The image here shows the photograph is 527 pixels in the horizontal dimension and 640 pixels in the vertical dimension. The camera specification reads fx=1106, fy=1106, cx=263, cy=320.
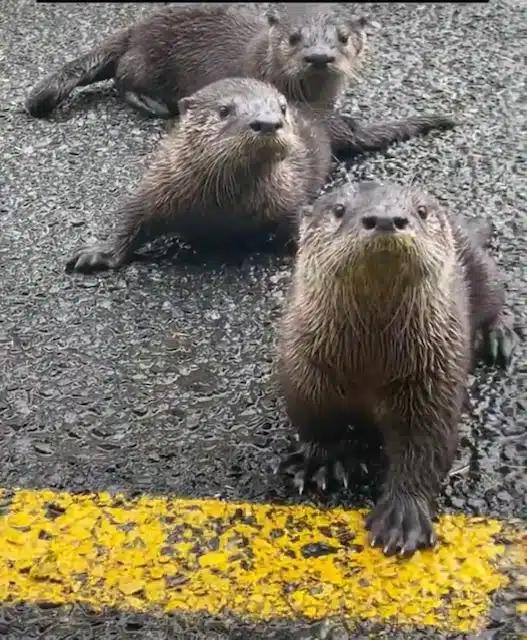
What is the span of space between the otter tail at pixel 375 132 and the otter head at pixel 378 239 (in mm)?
2069

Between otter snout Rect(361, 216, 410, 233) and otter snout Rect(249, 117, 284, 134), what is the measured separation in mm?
1619

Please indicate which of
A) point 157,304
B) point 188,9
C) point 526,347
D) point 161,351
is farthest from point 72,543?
point 188,9

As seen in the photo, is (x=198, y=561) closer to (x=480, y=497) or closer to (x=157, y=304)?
(x=480, y=497)

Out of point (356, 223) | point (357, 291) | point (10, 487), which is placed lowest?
point (10, 487)

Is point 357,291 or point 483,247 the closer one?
point 357,291

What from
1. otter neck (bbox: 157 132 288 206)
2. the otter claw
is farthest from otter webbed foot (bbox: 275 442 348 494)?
otter neck (bbox: 157 132 288 206)

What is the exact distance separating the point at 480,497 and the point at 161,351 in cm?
120

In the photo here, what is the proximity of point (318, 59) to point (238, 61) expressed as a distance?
2.10ft

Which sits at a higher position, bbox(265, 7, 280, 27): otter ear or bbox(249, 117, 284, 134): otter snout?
bbox(265, 7, 280, 27): otter ear

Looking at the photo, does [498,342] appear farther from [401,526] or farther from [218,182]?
[218,182]

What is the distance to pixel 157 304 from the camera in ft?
12.8

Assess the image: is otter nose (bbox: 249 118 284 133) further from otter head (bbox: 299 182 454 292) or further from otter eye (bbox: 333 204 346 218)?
otter eye (bbox: 333 204 346 218)

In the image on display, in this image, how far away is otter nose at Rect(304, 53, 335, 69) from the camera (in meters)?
4.91

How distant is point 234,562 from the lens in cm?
275
